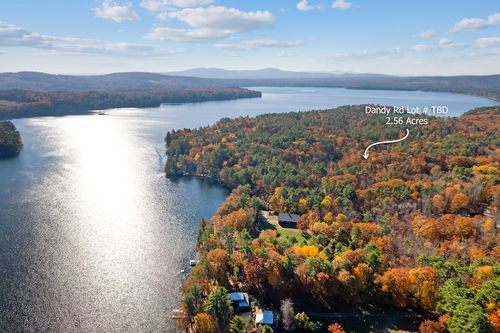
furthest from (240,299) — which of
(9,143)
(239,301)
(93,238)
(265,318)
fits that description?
(9,143)

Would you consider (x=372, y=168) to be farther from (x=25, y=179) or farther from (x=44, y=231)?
(x=25, y=179)

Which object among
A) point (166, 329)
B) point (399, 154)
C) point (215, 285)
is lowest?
point (166, 329)

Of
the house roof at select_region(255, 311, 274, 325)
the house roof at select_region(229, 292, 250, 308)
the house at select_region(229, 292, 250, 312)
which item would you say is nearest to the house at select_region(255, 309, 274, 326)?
the house roof at select_region(255, 311, 274, 325)

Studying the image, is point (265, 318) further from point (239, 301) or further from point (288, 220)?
point (288, 220)

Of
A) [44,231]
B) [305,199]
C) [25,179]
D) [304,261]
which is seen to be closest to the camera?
[304,261]

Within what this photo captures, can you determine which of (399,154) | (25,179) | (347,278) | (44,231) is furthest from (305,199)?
(25,179)

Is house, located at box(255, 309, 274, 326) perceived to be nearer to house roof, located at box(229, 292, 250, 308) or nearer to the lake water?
house roof, located at box(229, 292, 250, 308)
